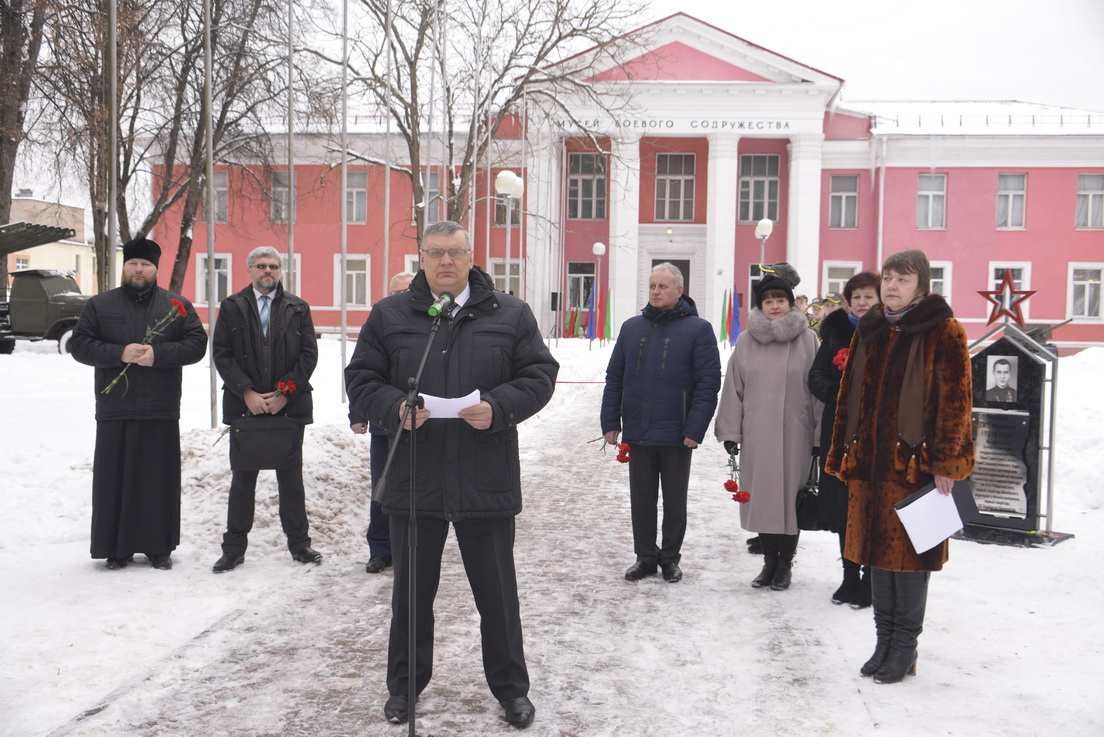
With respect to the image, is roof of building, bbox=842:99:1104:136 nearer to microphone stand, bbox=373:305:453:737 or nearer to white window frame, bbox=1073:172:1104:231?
Result: white window frame, bbox=1073:172:1104:231

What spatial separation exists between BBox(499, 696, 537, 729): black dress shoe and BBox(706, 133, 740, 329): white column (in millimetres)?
32410

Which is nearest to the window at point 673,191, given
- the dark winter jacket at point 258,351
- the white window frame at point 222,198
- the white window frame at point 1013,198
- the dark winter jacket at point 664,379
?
the white window frame at point 1013,198

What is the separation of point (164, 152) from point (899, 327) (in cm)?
2239

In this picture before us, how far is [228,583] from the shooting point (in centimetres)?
594

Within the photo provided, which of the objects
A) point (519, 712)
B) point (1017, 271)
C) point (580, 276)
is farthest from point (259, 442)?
point (1017, 271)

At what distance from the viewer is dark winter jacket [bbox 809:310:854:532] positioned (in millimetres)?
5621

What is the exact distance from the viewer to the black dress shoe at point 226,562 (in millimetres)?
6160

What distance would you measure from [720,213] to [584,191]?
5.60 m

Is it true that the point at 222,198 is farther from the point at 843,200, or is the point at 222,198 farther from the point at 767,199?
the point at 843,200

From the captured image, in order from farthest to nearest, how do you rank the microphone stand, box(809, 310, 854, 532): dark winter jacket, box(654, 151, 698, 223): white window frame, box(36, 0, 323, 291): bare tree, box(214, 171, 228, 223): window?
box(654, 151, 698, 223): white window frame → box(214, 171, 228, 223): window → box(36, 0, 323, 291): bare tree → box(809, 310, 854, 532): dark winter jacket → the microphone stand

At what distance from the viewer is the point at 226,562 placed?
6199 mm

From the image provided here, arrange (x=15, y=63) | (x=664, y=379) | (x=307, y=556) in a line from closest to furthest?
(x=664, y=379)
(x=307, y=556)
(x=15, y=63)

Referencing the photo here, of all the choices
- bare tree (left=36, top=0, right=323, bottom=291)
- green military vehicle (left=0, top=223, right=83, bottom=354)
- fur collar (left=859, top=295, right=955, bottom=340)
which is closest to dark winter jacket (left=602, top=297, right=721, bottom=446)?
fur collar (left=859, top=295, right=955, bottom=340)

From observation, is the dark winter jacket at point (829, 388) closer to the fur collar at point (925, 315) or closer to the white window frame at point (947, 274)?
the fur collar at point (925, 315)
